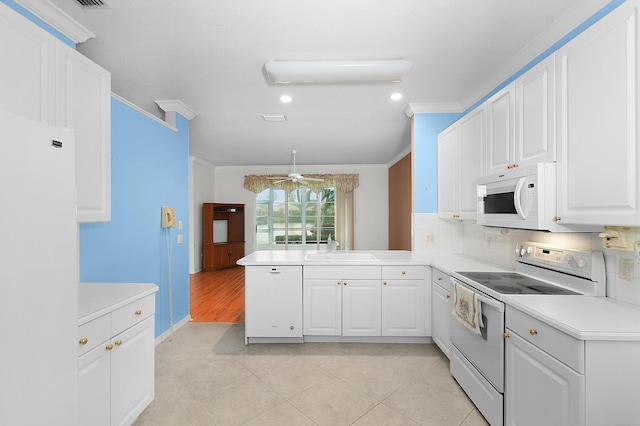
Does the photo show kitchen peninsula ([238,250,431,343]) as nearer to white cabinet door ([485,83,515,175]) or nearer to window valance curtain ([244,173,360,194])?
white cabinet door ([485,83,515,175])

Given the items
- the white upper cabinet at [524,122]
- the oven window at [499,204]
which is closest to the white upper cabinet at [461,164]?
the white upper cabinet at [524,122]

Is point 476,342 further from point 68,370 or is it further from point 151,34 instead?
point 151,34

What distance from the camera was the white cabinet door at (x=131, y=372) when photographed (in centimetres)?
151

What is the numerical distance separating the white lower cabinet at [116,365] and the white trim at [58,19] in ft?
5.92

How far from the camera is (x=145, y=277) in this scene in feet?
9.19

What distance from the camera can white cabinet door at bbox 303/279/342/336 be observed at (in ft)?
9.34

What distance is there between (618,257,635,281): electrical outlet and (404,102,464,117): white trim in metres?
2.26

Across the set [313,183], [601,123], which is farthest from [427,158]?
[313,183]

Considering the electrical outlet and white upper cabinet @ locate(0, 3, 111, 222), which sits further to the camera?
the electrical outlet

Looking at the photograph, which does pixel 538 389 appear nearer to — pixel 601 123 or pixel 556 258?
pixel 556 258

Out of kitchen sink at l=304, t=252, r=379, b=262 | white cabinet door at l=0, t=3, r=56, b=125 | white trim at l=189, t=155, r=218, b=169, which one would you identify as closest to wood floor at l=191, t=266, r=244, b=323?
kitchen sink at l=304, t=252, r=379, b=262

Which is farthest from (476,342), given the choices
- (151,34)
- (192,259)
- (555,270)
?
(192,259)

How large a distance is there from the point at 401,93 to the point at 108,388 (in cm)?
326

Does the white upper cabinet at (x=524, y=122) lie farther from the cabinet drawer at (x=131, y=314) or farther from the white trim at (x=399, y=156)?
the white trim at (x=399, y=156)
